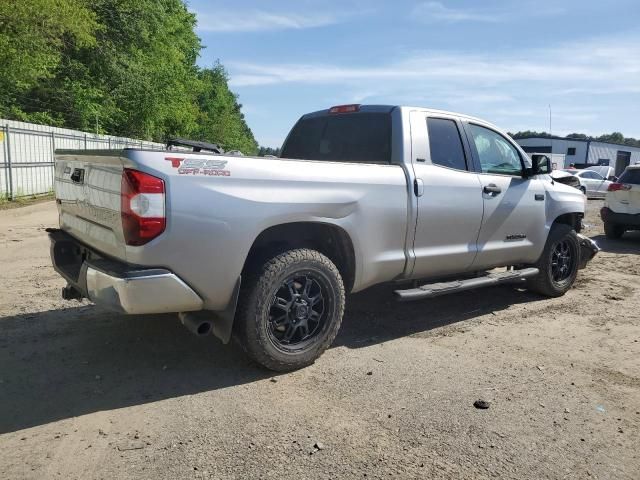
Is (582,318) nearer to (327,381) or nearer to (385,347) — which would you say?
(385,347)

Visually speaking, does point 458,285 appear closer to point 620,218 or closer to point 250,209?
point 250,209

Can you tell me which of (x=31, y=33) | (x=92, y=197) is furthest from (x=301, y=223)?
(x=31, y=33)

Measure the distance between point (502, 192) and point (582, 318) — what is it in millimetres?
1617

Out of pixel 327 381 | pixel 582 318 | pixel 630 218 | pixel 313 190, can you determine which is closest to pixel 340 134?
pixel 313 190

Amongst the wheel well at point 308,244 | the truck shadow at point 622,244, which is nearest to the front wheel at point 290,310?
the wheel well at point 308,244

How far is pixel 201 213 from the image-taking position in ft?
11.2

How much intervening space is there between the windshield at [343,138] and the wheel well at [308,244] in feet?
3.17

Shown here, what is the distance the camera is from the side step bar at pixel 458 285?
4.64 meters

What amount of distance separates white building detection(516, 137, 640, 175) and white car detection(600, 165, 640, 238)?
172ft

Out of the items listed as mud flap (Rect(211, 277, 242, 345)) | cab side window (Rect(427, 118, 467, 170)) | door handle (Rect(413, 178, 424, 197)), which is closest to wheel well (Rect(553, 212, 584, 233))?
cab side window (Rect(427, 118, 467, 170))

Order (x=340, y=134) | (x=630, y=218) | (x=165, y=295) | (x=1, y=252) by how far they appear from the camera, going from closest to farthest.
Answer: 1. (x=165, y=295)
2. (x=340, y=134)
3. (x=1, y=252)
4. (x=630, y=218)

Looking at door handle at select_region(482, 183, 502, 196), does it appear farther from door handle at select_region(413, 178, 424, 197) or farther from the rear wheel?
the rear wheel

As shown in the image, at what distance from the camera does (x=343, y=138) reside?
5312 millimetres

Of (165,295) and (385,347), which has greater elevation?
(165,295)
